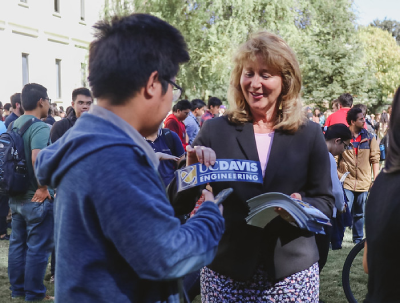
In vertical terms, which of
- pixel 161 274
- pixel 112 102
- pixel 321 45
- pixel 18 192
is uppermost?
pixel 321 45

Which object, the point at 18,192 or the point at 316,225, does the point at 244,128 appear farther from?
the point at 18,192

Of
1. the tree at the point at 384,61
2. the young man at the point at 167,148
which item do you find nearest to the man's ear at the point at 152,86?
the young man at the point at 167,148

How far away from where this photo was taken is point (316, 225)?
2127 millimetres

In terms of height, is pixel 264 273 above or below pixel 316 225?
below

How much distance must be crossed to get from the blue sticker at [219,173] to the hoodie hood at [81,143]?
0.54m

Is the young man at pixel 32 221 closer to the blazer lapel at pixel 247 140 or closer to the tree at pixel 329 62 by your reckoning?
the blazer lapel at pixel 247 140

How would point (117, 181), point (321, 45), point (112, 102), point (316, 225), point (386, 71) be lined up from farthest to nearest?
point (386, 71) → point (321, 45) → point (316, 225) → point (112, 102) → point (117, 181)

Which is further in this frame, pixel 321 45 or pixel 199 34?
pixel 321 45

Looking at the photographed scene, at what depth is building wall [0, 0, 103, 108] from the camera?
770 inches

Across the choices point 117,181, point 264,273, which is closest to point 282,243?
point 264,273

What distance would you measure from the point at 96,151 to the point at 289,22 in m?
22.7

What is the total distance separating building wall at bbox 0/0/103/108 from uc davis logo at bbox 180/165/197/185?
59.6ft

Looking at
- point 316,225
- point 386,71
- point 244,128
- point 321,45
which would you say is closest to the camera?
point 316,225

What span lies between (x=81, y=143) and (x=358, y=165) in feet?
21.4
